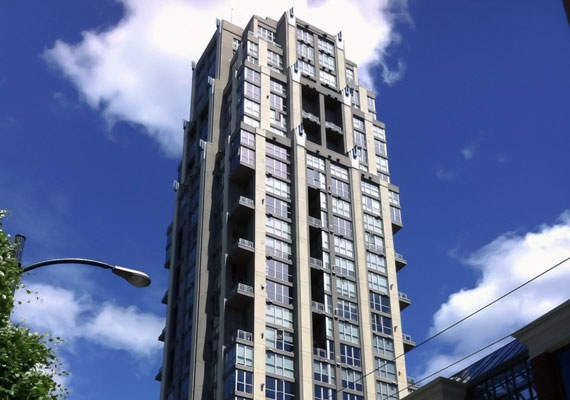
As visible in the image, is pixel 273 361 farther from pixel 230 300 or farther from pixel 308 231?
pixel 308 231

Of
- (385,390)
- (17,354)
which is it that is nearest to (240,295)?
(385,390)

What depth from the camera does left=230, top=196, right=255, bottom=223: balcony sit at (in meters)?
82.8

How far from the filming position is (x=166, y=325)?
89.1 metres

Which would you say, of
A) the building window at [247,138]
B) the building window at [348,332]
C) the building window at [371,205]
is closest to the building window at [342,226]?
the building window at [371,205]

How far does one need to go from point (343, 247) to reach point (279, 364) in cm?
1814

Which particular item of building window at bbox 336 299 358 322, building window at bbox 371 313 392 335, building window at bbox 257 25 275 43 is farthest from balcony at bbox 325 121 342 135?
building window at bbox 371 313 392 335

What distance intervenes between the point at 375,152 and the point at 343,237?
1847 cm

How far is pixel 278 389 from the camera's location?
73.2 meters

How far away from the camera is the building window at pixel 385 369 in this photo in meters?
80.1

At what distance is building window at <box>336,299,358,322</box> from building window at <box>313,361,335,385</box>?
6.72 meters

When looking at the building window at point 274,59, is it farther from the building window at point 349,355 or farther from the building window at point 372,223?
the building window at point 349,355

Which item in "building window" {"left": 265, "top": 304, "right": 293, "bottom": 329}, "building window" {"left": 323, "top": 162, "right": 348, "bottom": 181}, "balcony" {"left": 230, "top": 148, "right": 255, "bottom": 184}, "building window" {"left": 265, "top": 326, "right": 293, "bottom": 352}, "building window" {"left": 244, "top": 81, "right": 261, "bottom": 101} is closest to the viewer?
"building window" {"left": 265, "top": 326, "right": 293, "bottom": 352}

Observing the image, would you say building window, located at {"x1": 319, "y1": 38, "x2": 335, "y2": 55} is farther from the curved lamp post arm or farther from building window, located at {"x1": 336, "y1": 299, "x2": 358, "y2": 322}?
the curved lamp post arm

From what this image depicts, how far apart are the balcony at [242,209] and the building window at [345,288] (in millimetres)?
12870
